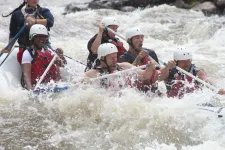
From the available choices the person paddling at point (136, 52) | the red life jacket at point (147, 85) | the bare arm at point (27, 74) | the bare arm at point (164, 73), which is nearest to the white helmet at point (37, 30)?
the bare arm at point (27, 74)

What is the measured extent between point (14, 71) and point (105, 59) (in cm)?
192

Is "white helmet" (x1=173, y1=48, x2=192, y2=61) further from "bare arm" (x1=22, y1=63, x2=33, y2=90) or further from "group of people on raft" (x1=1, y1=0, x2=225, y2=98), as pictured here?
"bare arm" (x1=22, y1=63, x2=33, y2=90)

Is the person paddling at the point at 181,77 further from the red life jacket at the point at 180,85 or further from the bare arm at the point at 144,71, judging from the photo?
the bare arm at the point at 144,71

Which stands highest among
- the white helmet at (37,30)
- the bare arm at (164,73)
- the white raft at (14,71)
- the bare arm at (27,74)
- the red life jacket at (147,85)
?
the white helmet at (37,30)

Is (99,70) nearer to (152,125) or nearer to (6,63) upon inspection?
(152,125)

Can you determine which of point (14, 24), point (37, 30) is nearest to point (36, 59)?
point (37, 30)

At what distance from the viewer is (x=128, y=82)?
606 centimetres

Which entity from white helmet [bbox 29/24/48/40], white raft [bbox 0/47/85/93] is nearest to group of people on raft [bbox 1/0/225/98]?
white helmet [bbox 29/24/48/40]

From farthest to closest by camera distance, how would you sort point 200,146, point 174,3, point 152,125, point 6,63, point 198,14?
1. point 174,3
2. point 198,14
3. point 6,63
4. point 152,125
5. point 200,146

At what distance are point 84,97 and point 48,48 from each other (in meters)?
1.40

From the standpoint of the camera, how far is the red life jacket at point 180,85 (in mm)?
5910

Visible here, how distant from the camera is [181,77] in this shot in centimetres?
600

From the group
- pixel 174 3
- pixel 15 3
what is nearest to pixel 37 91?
pixel 174 3

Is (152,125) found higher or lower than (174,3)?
higher
